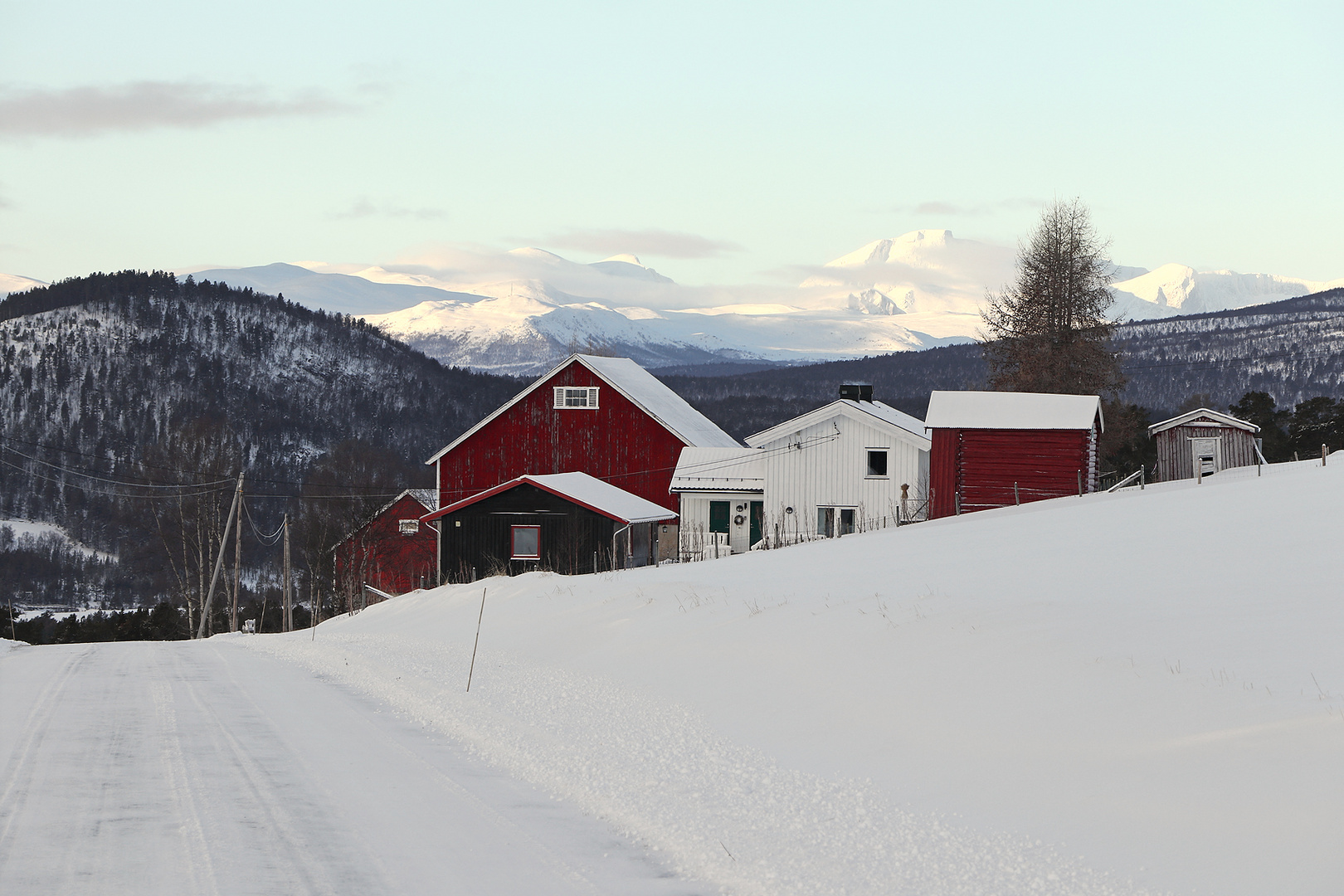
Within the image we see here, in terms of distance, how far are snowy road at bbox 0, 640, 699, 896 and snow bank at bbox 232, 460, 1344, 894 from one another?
2.04 ft

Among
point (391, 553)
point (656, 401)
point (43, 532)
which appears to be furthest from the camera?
point (43, 532)

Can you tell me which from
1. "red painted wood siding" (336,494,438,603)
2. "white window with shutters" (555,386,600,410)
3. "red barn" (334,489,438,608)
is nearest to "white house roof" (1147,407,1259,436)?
"white window with shutters" (555,386,600,410)

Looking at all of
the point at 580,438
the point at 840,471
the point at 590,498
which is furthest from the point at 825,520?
the point at 580,438

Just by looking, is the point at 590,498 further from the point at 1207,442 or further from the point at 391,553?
the point at 1207,442

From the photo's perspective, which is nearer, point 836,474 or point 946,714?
point 946,714

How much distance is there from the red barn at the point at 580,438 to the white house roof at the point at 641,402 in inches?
2.5

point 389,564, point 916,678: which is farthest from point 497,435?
point 916,678

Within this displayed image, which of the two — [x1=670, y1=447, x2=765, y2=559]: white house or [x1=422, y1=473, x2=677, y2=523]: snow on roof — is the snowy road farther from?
[x1=670, y1=447, x2=765, y2=559]: white house

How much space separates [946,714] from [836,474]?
31.2 meters

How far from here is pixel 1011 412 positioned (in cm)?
3962

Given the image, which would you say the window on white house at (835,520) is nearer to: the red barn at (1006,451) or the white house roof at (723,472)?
the white house roof at (723,472)

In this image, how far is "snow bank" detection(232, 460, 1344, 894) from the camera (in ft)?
24.5

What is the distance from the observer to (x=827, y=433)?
42250 millimetres

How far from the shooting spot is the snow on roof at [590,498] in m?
41.0
